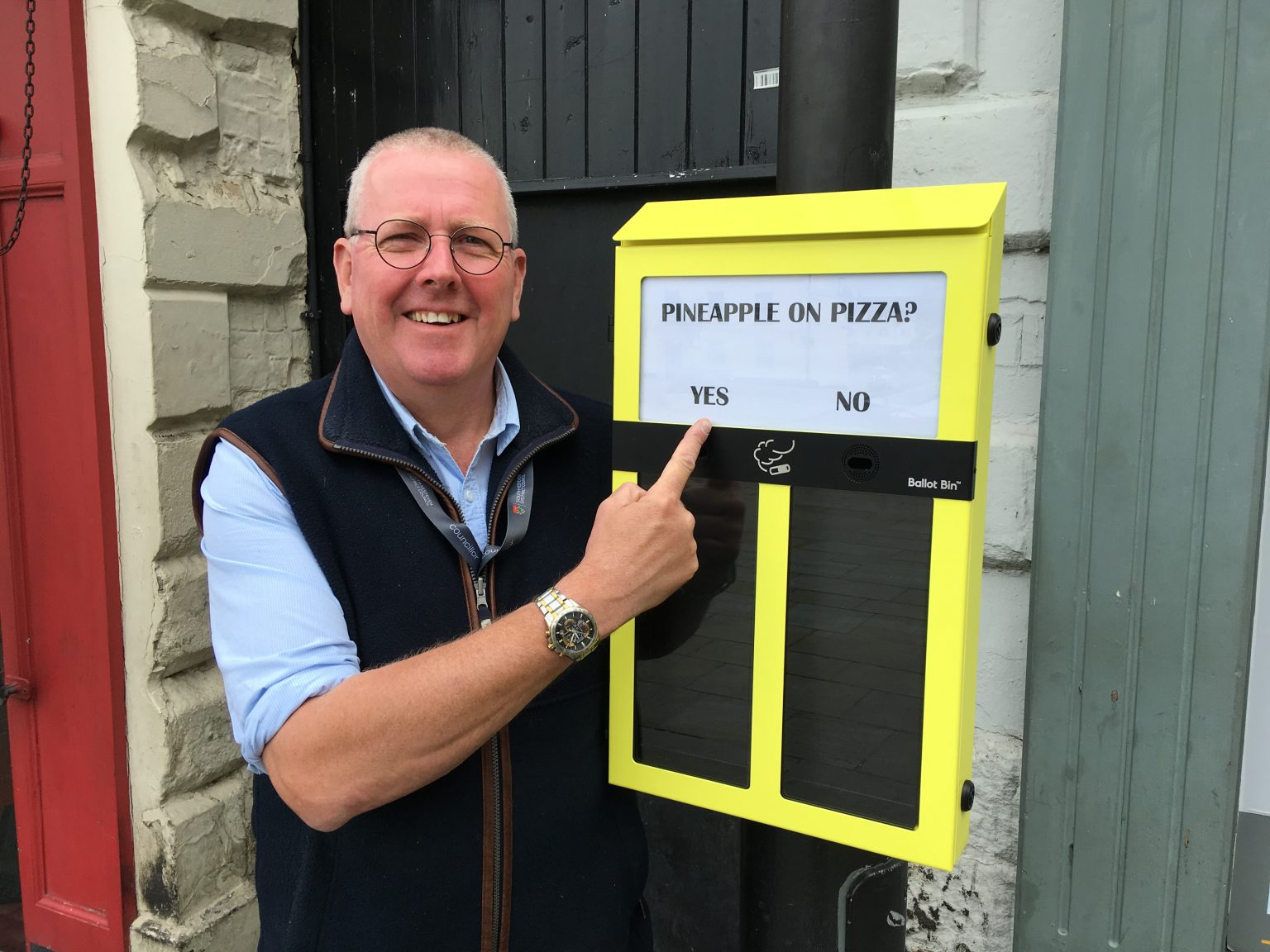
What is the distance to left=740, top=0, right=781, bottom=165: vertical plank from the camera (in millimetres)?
2357

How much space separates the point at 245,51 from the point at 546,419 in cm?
187

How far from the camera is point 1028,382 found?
1979 millimetres

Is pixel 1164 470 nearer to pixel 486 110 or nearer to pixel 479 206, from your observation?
pixel 479 206

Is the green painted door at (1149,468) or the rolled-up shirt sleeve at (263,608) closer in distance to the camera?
the rolled-up shirt sleeve at (263,608)

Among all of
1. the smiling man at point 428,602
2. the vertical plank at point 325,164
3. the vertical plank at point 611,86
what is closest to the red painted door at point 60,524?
the vertical plank at point 325,164

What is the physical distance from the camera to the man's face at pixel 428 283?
1.49m

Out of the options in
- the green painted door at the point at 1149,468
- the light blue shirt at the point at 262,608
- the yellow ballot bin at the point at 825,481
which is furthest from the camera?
the green painted door at the point at 1149,468

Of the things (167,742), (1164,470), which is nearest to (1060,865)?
(1164,470)

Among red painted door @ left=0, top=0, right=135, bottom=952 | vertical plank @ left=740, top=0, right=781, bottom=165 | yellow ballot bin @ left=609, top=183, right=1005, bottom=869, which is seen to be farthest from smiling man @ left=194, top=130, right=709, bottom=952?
red painted door @ left=0, top=0, right=135, bottom=952

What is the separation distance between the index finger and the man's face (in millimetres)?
479

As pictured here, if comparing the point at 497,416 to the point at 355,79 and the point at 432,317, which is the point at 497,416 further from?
the point at 355,79

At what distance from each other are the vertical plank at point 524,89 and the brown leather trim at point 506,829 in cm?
176

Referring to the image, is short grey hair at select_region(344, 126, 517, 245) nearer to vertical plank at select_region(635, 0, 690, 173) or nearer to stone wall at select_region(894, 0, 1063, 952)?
stone wall at select_region(894, 0, 1063, 952)

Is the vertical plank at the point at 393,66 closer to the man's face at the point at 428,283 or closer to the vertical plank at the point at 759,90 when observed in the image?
the vertical plank at the point at 759,90
